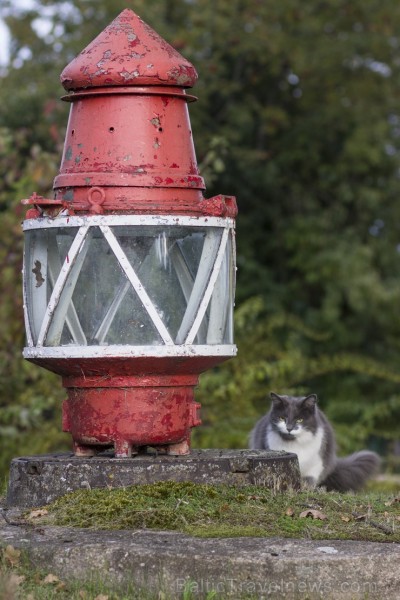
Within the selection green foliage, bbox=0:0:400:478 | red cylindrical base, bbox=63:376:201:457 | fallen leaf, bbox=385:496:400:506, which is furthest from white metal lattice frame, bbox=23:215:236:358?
green foliage, bbox=0:0:400:478

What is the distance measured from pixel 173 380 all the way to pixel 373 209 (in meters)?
11.9

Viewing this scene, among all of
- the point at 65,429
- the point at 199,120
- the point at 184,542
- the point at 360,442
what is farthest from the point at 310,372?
the point at 184,542

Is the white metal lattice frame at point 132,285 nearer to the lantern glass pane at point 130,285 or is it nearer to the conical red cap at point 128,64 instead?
the lantern glass pane at point 130,285

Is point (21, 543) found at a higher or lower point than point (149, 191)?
lower

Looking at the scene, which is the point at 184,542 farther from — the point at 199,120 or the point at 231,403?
the point at 199,120

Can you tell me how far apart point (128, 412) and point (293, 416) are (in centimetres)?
274

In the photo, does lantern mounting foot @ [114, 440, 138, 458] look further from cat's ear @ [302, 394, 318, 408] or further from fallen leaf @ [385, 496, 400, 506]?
cat's ear @ [302, 394, 318, 408]

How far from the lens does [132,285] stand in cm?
631

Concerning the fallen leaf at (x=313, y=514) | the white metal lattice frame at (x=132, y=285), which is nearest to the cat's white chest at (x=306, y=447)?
the white metal lattice frame at (x=132, y=285)

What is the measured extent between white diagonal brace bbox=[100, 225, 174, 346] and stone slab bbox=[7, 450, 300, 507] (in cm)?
64

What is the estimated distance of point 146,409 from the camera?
6.38 m

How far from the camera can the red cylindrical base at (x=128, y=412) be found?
637cm

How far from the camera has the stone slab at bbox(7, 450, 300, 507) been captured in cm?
618

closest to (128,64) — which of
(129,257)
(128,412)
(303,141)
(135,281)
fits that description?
(129,257)
